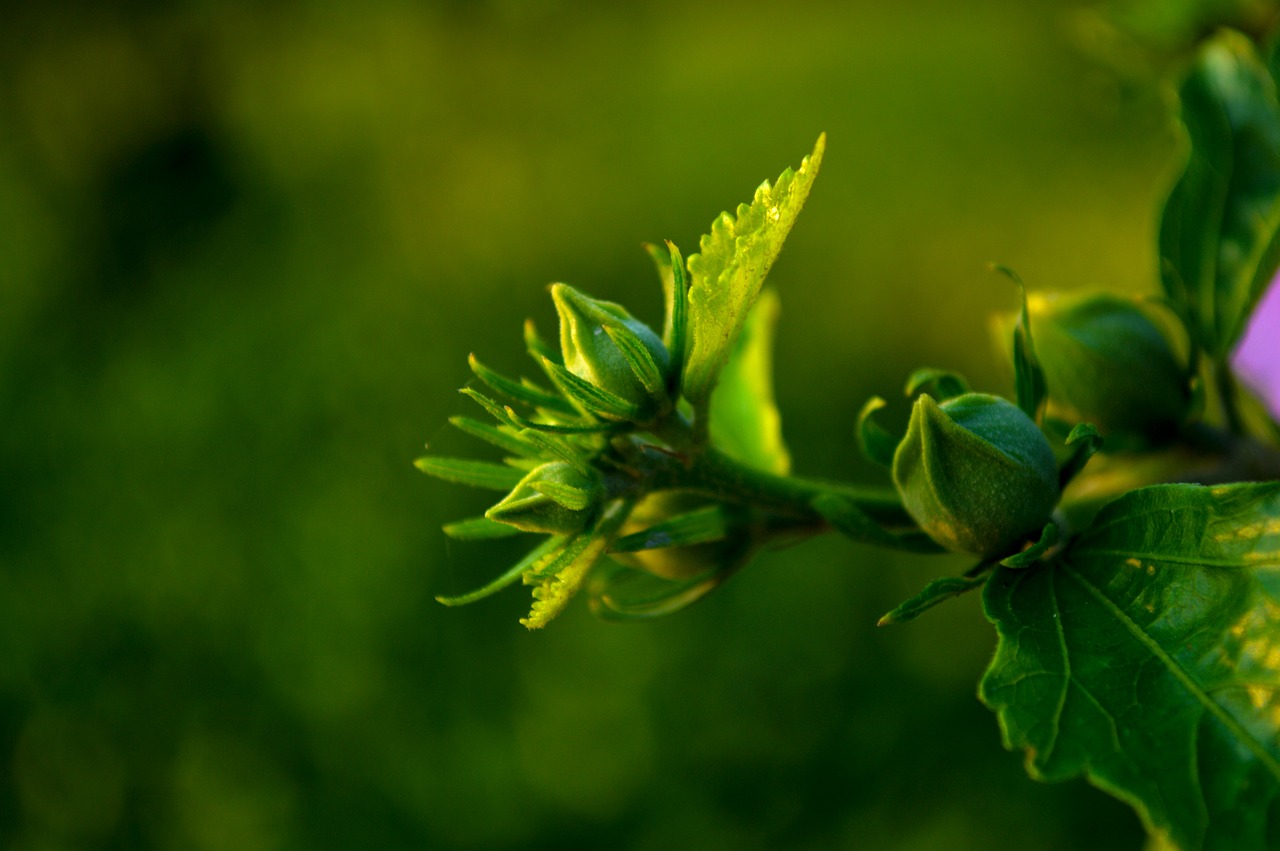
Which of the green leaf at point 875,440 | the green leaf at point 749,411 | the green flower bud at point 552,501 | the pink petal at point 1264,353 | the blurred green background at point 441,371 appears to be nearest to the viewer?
the green flower bud at point 552,501

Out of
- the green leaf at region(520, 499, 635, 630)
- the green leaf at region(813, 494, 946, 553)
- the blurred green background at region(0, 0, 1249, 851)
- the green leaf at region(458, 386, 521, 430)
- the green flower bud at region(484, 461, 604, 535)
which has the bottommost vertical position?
the blurred green background at region(0, 0, 1249, 851)

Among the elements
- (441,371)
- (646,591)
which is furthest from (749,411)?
(441,371)

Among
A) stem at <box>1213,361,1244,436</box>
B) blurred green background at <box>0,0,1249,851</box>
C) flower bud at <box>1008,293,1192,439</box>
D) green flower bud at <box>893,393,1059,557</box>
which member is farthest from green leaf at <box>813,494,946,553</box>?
blurred green background at <box>0,0,1249,851</box>

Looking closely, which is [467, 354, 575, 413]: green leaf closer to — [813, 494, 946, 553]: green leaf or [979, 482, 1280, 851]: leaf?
[813, 494, 946, 553]: green leaf

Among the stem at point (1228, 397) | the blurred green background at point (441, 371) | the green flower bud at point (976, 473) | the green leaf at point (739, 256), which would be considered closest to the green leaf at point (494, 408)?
the green leaf at point (739, 256)

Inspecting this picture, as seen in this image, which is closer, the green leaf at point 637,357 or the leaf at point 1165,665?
the leaf at point 1165,665

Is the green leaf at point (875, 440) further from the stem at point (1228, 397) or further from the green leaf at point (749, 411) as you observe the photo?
the stem at point (1228, 397)

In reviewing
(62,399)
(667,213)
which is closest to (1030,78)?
(667,213)

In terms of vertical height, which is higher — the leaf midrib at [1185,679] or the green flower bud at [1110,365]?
the green flower bud at [1110,365]
